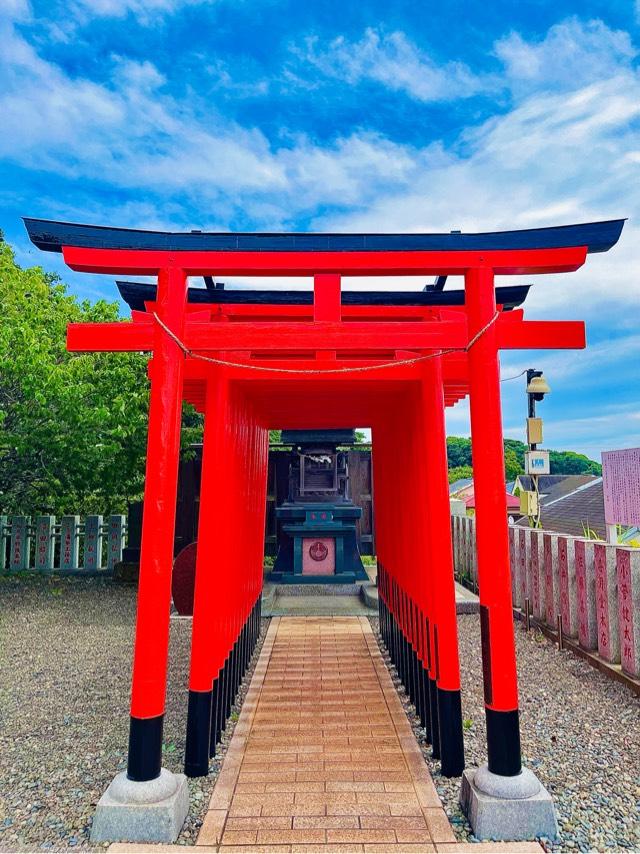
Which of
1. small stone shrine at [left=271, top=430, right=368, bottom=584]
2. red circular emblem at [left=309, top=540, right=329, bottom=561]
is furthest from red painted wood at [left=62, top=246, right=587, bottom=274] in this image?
red circular emblem at [left=309, top=540, right=329, bottom=561]

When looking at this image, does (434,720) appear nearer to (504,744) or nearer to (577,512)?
(504,744)

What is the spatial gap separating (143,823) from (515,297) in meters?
5.18

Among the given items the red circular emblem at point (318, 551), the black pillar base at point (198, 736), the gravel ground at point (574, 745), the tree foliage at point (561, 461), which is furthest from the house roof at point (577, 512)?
the tree foliage at point (561, 461)

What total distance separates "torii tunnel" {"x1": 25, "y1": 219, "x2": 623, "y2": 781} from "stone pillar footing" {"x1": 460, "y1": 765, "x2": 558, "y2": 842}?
9cm

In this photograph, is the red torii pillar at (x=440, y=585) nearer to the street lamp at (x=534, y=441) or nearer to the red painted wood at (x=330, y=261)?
the red painted wood at (x=330, y=261)

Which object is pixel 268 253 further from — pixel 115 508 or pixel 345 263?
pixel 115 508

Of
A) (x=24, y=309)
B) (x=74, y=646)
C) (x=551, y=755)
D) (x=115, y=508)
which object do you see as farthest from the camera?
(x=115, y=508)

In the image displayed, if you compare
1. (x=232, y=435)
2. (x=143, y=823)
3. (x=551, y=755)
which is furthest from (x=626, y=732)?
(x=232, y=435)

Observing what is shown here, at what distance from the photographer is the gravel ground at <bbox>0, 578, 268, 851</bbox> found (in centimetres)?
322

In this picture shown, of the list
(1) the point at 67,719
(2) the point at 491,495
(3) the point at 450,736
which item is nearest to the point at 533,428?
(2) the point at 491,495

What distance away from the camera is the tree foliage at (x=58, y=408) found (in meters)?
9.50

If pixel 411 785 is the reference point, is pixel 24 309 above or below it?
above

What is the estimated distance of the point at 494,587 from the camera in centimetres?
333

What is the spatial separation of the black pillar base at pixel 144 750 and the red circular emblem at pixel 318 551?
8115 millimetres
